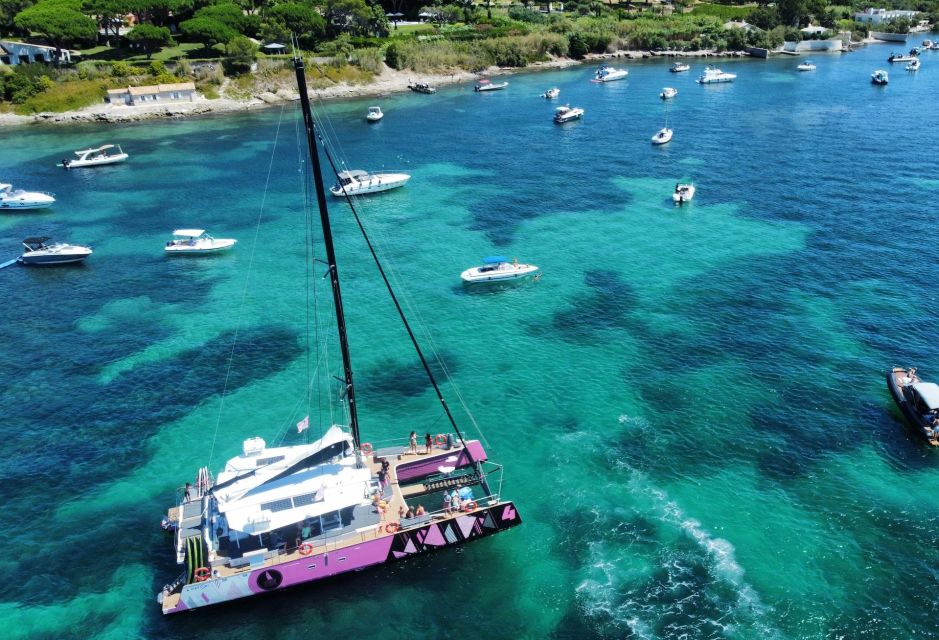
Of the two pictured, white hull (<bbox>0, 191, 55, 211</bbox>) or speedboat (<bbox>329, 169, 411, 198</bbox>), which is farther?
speedboat (<bbox>329, 169, 411, 198</bbox>)

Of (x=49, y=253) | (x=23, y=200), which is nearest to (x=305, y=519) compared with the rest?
(x=49, y=253)

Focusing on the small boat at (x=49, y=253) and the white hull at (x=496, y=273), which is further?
the small boat at (x=49, y=253)

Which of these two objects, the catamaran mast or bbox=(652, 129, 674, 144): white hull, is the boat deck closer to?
the catamaran mast

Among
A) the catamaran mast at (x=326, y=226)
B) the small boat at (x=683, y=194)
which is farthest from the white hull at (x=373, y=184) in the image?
the catamaran mast at (x=326, y=226)

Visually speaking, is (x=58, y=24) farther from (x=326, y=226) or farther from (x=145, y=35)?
(x=326, y=226)

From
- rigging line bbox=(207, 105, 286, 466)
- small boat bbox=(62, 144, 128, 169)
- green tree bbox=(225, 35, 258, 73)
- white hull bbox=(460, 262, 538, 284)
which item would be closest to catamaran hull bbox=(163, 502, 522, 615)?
→ rigging line bbox=(207, 105, 286, 466)

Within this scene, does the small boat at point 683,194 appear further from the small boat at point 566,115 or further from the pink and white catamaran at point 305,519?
the pink and white catamaran at point 305,519
